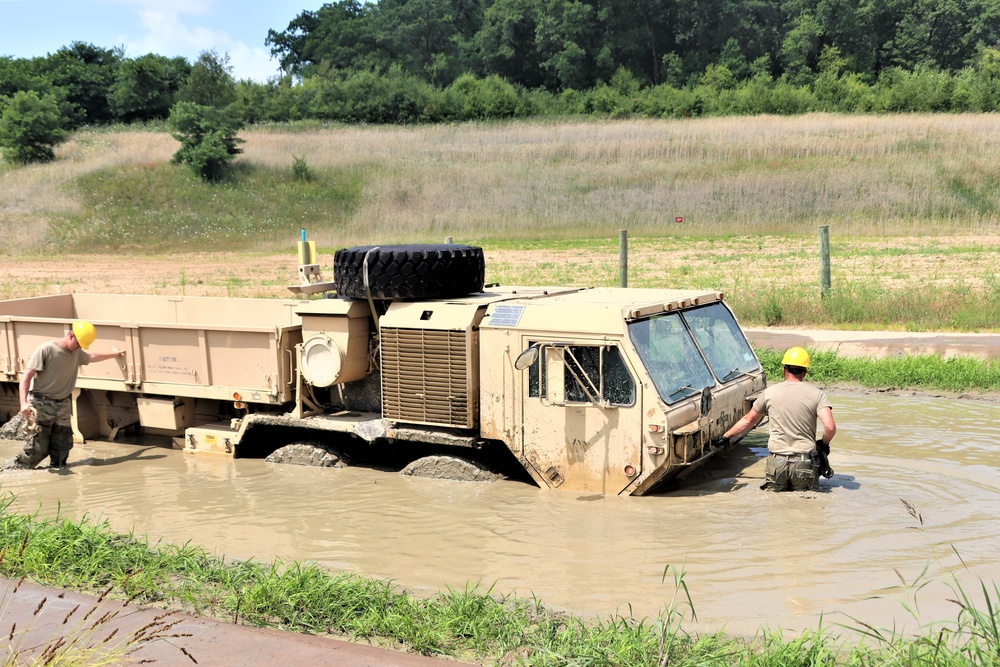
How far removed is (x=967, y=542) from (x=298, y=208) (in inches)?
1348

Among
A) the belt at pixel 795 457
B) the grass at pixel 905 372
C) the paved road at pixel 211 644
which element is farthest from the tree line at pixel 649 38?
the paved road at pixel 211 644

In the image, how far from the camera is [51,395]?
1026cm

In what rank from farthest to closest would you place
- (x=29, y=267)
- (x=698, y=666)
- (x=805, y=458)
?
(x=29, y=267) → (x=805, y=458) → (x=698, y=666)

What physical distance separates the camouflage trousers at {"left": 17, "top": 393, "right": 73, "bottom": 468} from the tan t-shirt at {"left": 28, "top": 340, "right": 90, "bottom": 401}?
77 mm

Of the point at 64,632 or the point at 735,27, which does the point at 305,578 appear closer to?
the point at 64,632

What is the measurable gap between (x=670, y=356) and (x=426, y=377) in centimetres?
208

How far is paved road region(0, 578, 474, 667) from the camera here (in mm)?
5094

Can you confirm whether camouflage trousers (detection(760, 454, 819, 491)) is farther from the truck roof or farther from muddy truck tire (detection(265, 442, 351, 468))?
muddy truck tire (detection(265, 442, 351, 468))

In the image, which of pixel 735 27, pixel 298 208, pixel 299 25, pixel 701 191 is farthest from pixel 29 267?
pixel 299 25

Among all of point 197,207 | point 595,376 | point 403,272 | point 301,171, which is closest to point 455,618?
point 595,376

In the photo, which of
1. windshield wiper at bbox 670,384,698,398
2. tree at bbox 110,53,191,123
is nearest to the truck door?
windshield wiper at bbox 670,384,698,398

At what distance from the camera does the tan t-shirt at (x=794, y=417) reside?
26.4ft

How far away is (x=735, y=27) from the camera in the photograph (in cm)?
7625

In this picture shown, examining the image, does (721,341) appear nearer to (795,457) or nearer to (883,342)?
(795,457)
